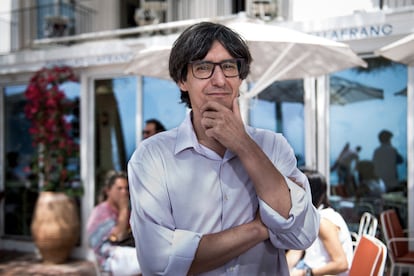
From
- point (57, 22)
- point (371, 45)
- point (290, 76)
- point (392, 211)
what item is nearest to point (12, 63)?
point (57, 22)

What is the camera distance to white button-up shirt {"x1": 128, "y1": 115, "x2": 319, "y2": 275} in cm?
146

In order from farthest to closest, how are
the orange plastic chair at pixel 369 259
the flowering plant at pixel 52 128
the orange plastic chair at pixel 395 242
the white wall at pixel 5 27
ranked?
the white wall at pixel 5 27 < the flowering plant at pixel 52 128 < the orange plastic chair at pixel 395 242 < the orange plastic chair at pixel 369 259

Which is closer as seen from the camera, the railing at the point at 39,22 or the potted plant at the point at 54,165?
the potted plant at the point at 54,165

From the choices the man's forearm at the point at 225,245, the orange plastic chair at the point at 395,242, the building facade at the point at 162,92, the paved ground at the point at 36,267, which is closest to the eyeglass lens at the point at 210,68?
the man's forearm at the point at 225,245

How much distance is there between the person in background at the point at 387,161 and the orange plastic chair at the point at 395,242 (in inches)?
21.7

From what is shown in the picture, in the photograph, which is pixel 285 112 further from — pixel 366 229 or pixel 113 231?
pixel 113 231

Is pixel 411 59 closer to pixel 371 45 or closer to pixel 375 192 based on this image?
pixel 371 45

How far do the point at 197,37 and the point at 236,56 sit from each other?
0.13 m

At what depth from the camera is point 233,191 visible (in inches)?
61.1

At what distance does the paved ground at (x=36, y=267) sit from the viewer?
7.65m

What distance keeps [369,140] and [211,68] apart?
17.5 ft

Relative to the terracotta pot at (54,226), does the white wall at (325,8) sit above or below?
above

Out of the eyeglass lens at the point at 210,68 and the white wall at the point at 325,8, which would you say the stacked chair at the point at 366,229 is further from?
the white wall at the point at 325,8

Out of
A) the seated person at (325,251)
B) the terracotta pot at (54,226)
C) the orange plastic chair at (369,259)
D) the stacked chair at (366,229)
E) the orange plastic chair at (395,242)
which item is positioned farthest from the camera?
the terracotta pot at (54,226)
